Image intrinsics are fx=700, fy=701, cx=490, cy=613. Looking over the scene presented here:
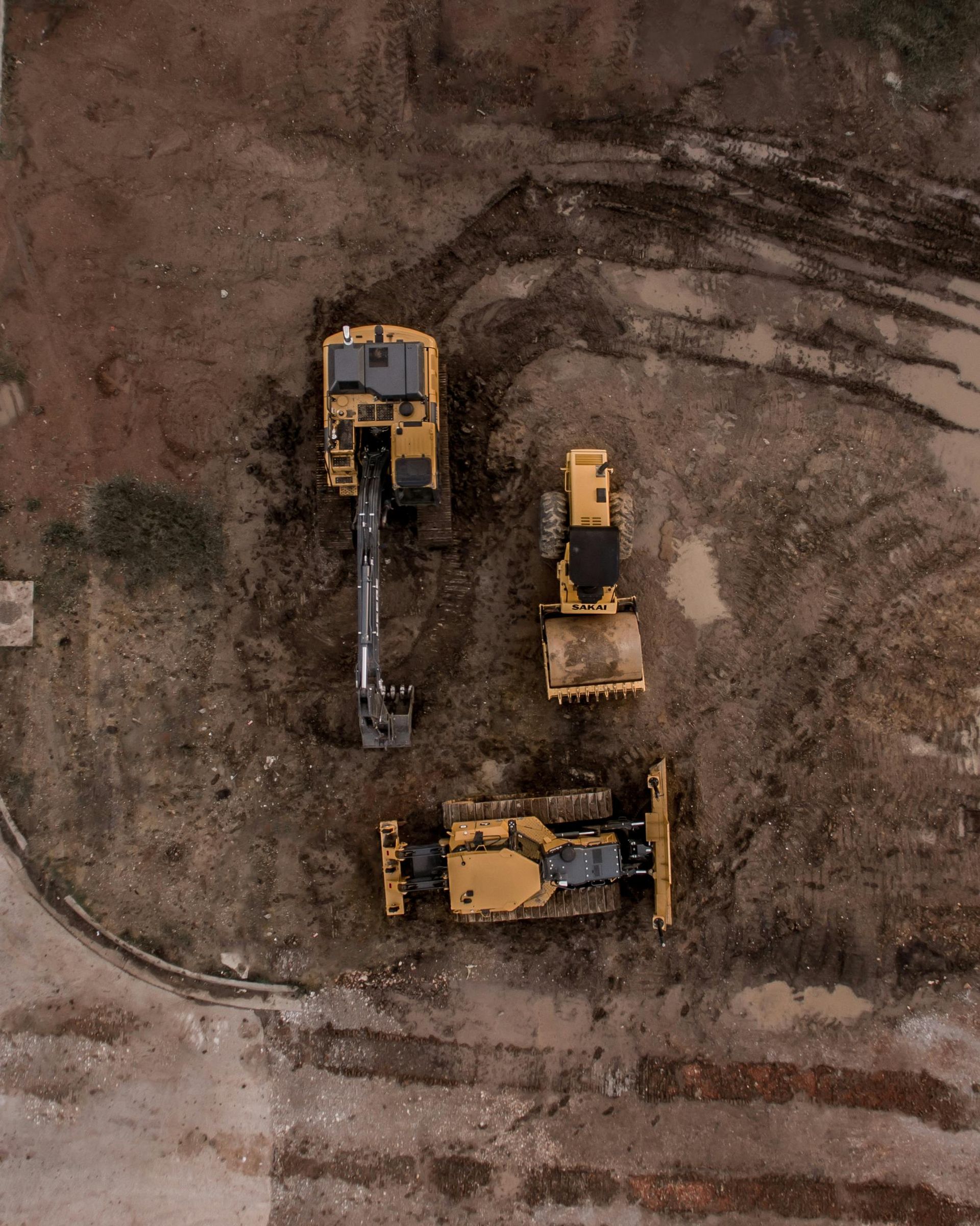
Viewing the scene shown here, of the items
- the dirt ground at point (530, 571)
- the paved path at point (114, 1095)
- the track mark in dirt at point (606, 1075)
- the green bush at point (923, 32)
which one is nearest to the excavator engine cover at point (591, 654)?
the dirt ground at point (530, 571)

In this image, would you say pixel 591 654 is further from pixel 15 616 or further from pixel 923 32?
pixel 923 32

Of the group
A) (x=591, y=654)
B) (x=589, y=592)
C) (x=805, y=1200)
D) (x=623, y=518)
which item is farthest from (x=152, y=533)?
(x=805, y=1200)

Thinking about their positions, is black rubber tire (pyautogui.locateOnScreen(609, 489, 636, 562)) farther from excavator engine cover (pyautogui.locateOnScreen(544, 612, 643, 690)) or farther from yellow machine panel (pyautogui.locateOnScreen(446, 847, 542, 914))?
yellow machine panel (pyautogui.locateOnScreen(446, 847, 542, 914))

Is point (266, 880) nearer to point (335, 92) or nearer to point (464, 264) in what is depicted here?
point (464, 264)

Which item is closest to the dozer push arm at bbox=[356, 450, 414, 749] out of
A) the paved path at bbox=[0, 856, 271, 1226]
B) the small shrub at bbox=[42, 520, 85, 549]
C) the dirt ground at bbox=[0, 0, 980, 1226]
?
the dirt ground at bbox=[0, 0, 980, 1226]

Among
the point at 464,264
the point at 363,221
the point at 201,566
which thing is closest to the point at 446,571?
the point at 201,566

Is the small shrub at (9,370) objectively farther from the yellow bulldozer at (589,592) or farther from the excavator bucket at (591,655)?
the excavator bucket at (591,655)

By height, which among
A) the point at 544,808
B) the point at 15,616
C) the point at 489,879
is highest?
the point at 15,616
